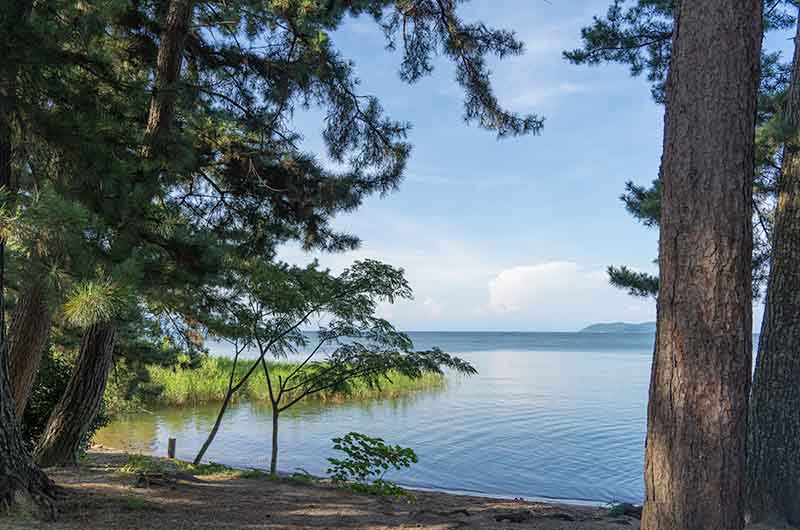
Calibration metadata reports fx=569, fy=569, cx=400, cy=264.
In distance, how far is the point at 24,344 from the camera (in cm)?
555

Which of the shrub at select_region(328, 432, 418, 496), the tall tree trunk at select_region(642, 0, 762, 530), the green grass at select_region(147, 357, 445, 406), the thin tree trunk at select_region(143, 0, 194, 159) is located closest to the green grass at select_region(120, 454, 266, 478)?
the shrub at select_region(328, 432, 418, 496)

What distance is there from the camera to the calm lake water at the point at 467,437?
10.5 metres

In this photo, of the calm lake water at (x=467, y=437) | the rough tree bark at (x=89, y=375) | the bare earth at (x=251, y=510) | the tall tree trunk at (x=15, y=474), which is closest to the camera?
the tall tree trunk at (x=15, y=474)

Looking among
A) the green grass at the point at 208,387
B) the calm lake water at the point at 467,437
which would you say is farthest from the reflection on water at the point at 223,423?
the green grass at the point at 208,387

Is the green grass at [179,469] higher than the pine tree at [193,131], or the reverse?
the pine tree at [193,131]

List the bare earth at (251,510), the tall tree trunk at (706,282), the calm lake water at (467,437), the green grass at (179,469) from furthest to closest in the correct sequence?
the calm lake water at (467,437), the green grass at (179,469), the bare earth at (251,510), the tall tree trunk at (706,282)

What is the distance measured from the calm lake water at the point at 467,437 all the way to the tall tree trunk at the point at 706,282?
24.7 feet

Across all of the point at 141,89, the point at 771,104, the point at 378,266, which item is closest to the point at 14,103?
the point at 141,89

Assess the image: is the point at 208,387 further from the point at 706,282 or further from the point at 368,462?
the point at 706,282

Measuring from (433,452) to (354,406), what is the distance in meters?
6.40

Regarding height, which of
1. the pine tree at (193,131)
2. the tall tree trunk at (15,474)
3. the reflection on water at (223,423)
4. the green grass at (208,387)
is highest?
the pine tree at (193,131)

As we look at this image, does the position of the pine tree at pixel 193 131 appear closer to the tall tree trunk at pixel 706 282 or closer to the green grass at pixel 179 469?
the green grass at pixel 179 469

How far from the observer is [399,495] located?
6203 millimetres

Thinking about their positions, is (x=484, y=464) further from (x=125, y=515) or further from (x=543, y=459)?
(x=125, y=515)
